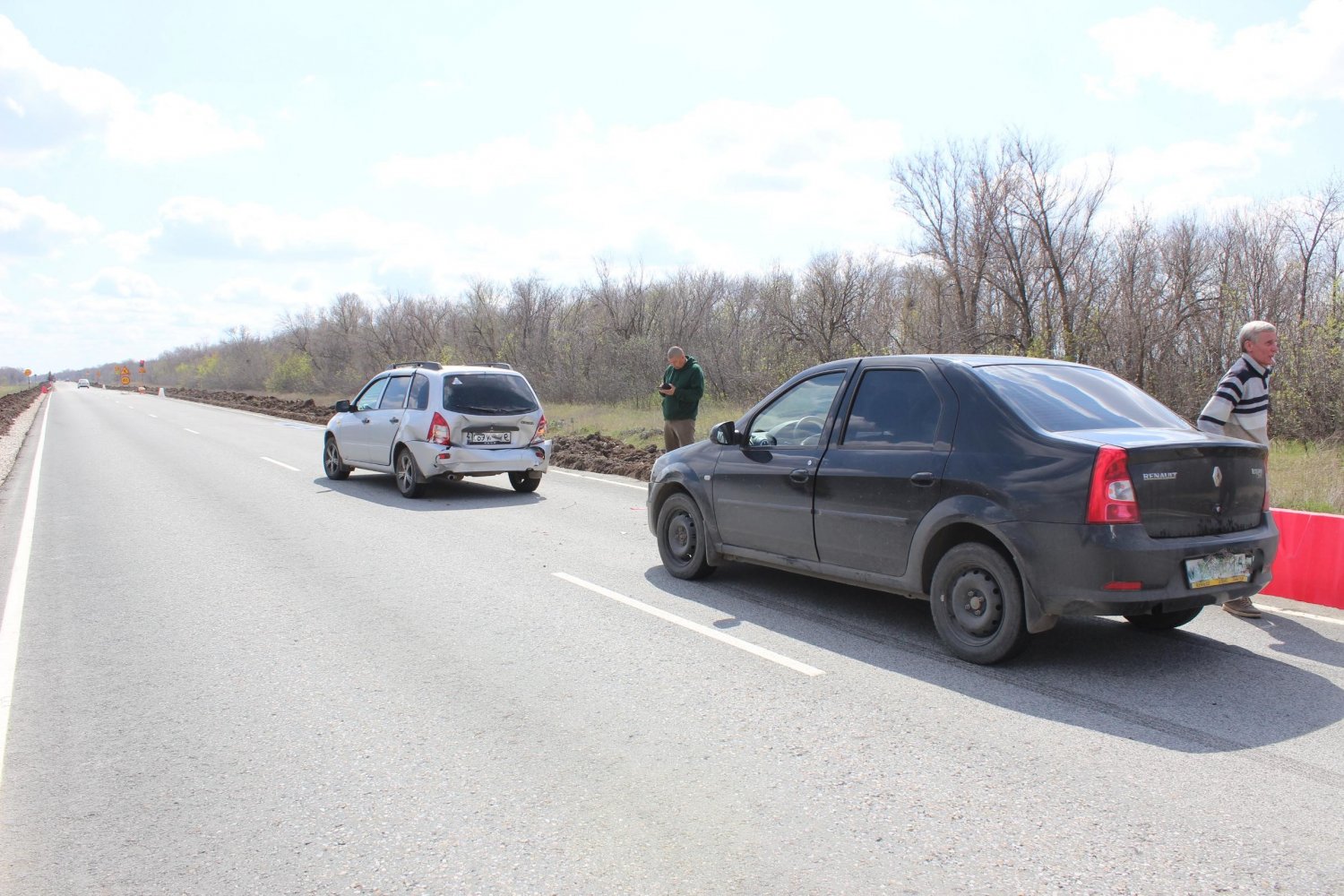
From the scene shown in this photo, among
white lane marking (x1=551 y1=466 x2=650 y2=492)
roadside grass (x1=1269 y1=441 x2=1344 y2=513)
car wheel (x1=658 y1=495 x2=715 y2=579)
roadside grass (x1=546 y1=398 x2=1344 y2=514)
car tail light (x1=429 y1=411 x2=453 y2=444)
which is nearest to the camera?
car wheel (x1=658 y1=495 x2=715 y2=579)

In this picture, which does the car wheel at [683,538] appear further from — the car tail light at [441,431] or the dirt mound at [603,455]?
the dirt mound at [603,455]

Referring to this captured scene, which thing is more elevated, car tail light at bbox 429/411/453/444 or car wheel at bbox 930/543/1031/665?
car tail light at bbox 429/411/453/444

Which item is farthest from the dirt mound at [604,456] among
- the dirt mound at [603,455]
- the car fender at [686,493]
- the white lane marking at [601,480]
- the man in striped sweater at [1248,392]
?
the man in striped sweater at [1248,392]

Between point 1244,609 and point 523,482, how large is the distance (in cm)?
914

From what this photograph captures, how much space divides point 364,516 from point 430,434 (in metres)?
1.76

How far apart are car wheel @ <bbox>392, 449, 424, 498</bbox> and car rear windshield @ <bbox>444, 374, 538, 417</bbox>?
95 cm

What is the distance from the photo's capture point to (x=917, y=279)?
2777cm

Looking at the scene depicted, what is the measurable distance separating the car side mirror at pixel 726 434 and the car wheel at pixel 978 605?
2.07 meters

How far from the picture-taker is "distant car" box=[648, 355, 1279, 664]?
4957 mm

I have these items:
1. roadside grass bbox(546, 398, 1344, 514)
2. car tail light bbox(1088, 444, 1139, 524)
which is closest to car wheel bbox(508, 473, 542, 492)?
roadside grass bbox(546, 398, 1344, 514)

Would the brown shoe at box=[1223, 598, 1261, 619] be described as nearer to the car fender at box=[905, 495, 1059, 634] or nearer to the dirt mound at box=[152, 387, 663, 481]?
the car fender at box=[905, 495, 1059, 634]

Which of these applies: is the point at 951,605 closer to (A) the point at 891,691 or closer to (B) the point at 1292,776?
(A) the point at 891,691

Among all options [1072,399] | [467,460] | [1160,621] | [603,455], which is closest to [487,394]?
[467,460]

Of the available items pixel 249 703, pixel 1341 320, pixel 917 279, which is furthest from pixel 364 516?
pixel 917 279
